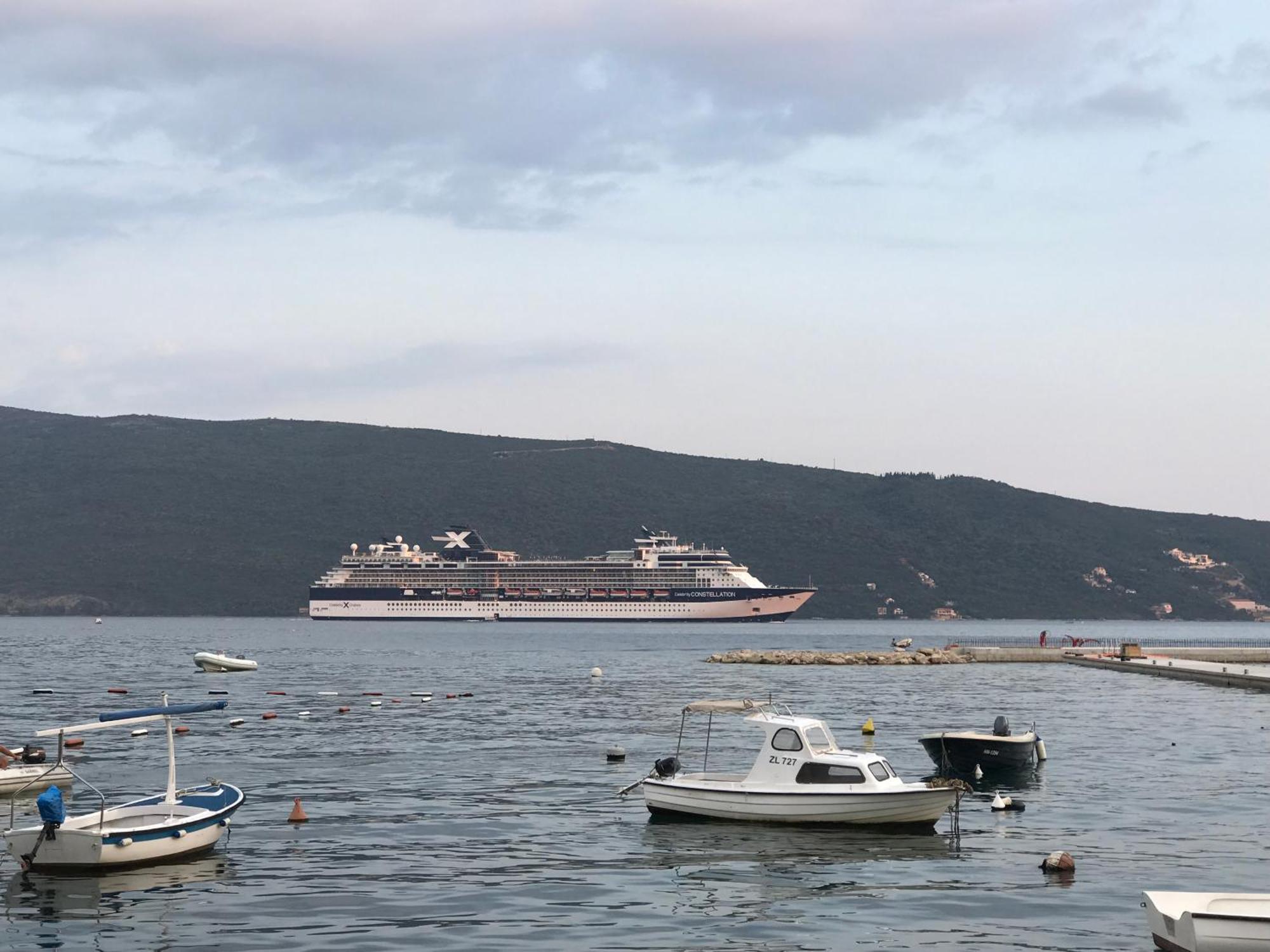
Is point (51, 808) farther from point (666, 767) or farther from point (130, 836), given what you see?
point (666, 767)

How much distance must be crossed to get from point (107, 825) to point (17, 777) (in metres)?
9.03

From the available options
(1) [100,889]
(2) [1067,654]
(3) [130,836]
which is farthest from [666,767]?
(2) [1067,654]

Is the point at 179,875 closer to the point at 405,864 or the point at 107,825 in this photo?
the point at 107,825

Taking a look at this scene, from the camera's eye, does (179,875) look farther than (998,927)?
Yes

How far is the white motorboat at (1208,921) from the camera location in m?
17.4

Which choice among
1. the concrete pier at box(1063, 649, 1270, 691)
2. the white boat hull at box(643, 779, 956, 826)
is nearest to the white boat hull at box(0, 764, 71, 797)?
the white boat hull at box(643, 779, 956, 826)

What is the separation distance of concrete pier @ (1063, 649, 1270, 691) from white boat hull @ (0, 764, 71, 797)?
5392cm

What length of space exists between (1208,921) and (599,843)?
12295 millimetres

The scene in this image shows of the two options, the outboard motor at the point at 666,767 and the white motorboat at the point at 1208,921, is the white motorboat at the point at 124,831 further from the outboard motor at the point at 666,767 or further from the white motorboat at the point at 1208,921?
the white motorboat at the point at 1208,921

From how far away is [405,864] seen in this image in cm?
2534

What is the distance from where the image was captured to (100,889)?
2353 centimetres

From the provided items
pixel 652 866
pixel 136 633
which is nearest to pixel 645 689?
pixel 652 866

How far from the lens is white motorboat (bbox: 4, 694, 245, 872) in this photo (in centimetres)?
2417

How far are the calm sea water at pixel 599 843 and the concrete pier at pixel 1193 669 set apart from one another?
976 cm
